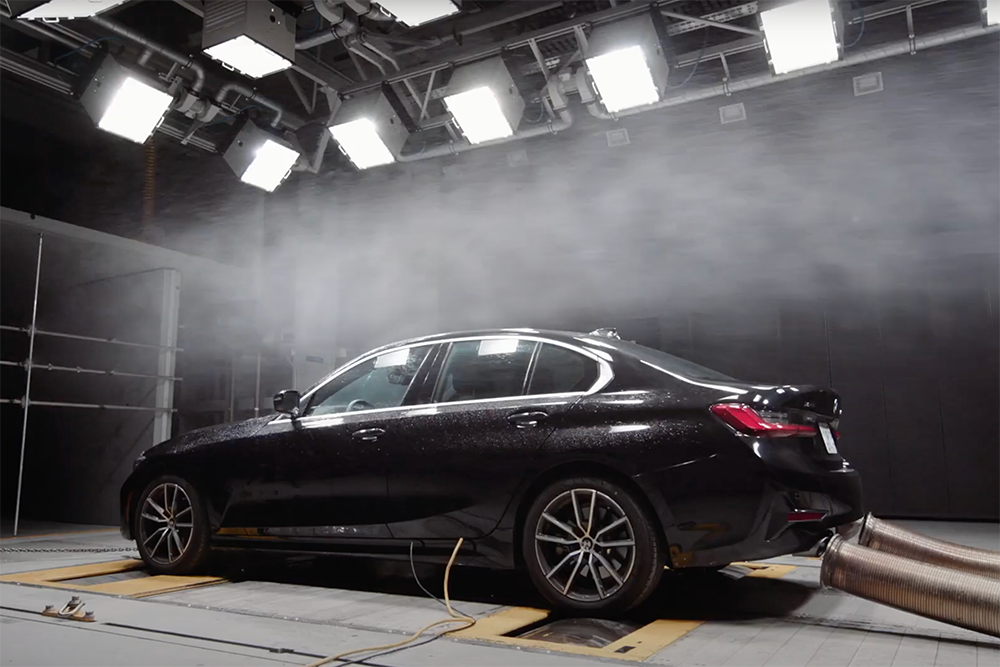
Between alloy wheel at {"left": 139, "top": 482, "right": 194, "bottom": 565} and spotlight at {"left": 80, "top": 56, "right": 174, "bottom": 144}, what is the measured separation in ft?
11.5

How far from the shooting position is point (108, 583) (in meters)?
4.17

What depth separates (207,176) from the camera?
8656 millimetres

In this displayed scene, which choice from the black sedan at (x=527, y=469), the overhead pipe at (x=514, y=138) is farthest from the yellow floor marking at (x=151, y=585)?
the overhead pipe at (x=514, y=138)

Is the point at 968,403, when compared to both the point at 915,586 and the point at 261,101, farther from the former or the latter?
the point at 261,101

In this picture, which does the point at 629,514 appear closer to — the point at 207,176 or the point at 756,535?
the point at 756,535

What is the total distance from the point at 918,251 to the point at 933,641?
5.46m

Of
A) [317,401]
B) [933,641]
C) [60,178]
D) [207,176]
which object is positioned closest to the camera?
[933,641]

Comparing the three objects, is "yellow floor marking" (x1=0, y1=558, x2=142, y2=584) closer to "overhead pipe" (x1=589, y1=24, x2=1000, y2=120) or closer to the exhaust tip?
the exhaust tip

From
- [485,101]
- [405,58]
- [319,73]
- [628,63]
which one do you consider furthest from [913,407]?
[319,73]

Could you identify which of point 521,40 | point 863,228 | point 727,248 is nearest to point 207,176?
point 521,40

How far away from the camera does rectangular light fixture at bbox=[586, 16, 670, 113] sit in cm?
590

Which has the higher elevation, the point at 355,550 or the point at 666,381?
the point at 666,381

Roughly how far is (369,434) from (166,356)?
5.01m

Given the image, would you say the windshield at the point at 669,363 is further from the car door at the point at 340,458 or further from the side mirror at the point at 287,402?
the side mirror at the point at 287,402
